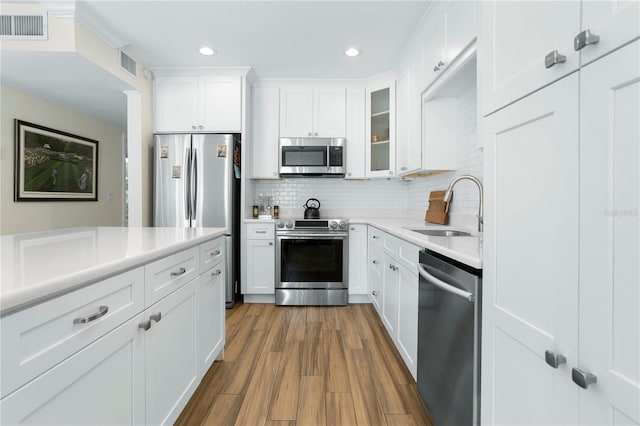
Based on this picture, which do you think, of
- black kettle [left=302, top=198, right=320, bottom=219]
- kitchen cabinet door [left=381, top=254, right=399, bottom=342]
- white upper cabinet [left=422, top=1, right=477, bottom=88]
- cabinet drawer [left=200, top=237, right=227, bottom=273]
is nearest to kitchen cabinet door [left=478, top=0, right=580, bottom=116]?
white upper cabinet [left=422, top=1, right=477, bottom=88]

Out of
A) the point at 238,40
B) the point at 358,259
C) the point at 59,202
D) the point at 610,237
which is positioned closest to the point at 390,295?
the point at 358,259

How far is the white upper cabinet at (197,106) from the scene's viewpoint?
3.32 m

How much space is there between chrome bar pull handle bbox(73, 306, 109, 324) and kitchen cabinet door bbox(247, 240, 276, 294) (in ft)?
7.90

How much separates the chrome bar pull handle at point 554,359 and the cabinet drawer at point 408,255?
90cm

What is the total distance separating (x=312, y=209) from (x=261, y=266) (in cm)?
93

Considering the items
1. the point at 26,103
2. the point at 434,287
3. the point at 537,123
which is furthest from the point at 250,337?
the point at 26,103

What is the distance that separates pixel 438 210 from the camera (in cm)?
269

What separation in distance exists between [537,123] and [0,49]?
3.71 m

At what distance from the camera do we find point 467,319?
109cm

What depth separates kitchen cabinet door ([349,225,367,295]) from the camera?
330cm

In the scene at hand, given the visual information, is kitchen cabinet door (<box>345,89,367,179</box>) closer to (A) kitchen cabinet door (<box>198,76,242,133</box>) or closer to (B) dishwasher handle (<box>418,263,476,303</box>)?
(A) kitchen cabinet door (<box>198,76,242,133</box>)

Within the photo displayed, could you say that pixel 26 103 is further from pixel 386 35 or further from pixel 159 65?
pixel 386 35

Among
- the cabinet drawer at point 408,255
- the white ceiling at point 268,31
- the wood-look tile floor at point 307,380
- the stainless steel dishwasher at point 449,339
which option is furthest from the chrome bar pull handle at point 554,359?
the white ceiling at point 268,31

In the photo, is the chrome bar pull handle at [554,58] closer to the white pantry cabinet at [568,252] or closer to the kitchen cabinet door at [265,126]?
the white pantry cabinet at [568,252]
